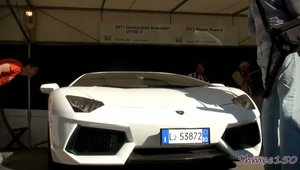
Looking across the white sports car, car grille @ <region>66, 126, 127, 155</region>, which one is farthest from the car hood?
car grille @ <region>66, 126, 127, 155</region>

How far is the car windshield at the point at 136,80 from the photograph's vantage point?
396 cm

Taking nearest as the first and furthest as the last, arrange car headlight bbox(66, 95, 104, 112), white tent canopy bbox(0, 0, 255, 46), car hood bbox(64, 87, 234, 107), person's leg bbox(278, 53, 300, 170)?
person's leg bbox(278, 53, 300, 170), car headlight bbox(66, 95, 104, 112), car hood bbox(64, 87, 234, 107), white tent canopy bbox(0, 0, 255, 46)

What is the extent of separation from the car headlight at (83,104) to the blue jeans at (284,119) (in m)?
1.29

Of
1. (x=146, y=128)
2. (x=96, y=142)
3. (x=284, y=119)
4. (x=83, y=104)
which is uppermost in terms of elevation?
(x=284, y=119)

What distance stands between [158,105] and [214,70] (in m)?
6.98

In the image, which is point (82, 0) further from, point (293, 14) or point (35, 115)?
point (293, 14)

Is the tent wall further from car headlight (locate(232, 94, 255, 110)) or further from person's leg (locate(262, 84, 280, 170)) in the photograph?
person's leg (locate(262, 84, 280, 170))

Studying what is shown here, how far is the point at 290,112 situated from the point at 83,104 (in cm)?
160

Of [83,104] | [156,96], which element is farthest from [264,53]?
[83,104]

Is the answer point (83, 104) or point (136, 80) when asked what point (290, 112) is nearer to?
point (83, 104)

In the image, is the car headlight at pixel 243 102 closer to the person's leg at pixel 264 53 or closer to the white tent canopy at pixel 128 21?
the person's leg at pixel 264 53

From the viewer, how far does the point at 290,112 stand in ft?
6.17

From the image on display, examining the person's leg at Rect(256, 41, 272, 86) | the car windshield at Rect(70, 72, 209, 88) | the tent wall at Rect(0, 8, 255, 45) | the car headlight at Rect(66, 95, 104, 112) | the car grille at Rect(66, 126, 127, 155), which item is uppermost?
the tent wall at Rect(0, 8, 255, 45)

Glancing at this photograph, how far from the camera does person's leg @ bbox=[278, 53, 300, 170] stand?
1.86m
